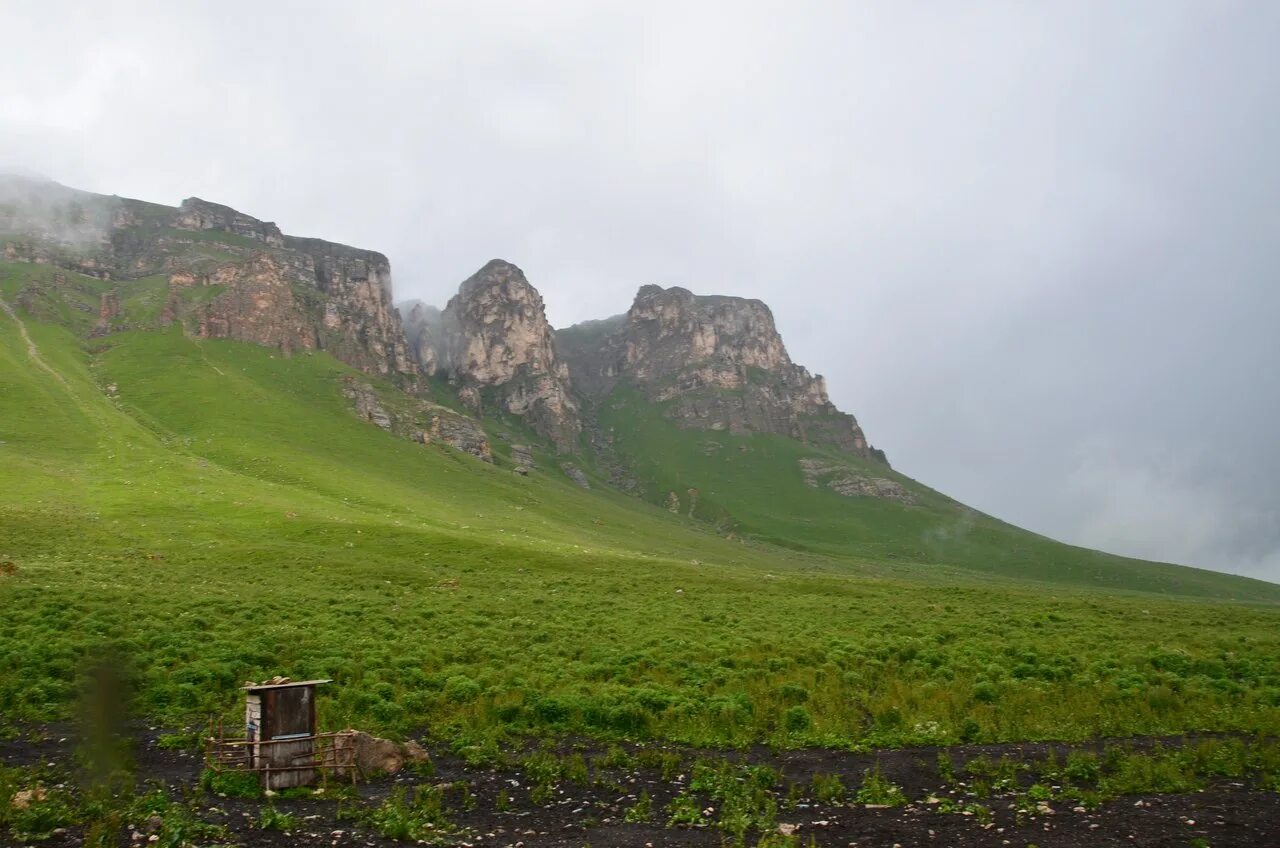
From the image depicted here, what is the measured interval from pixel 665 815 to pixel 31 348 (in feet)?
538

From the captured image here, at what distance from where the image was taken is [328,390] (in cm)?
15888

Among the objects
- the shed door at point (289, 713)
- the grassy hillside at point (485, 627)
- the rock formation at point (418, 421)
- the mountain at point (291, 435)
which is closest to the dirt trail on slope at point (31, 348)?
the mountain at point (291, 435)

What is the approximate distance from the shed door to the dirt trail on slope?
426 feet

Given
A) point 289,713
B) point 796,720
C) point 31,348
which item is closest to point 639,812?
point 796,720

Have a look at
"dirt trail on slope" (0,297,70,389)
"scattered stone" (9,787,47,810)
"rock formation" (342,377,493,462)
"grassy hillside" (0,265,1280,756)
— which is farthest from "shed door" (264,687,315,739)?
"rock formation" (342,377,493,462)

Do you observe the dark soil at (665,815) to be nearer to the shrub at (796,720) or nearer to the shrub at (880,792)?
the shrub at (880,792)

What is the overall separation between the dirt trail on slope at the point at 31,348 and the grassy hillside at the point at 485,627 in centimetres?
1428

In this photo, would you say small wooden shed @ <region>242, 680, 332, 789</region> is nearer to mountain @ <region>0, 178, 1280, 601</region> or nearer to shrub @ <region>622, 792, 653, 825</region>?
shrub @ <region>622, 792, 653, 825</region>

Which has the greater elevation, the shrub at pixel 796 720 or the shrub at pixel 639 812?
the shrub at pixel 796 720

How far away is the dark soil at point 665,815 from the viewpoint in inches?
546

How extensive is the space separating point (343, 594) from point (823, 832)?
3494cm

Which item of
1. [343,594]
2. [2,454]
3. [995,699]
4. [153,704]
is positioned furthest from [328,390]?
[995,699]

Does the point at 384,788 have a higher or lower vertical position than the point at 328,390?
lower

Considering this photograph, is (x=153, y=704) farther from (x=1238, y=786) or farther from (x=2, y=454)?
(x=2, y=454)
